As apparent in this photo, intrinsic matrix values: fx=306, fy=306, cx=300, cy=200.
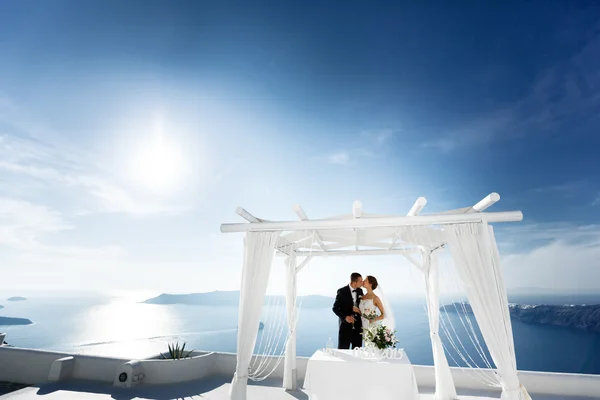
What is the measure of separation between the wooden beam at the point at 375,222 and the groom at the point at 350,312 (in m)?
1.37

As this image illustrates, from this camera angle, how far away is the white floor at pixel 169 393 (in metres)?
4.92

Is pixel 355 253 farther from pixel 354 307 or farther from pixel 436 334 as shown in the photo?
pixel 436 334

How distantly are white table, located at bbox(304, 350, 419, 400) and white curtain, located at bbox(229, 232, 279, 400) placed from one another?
2.77 feet

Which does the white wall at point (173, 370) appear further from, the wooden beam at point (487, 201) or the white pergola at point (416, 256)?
the wooden beam at point (487, 201)

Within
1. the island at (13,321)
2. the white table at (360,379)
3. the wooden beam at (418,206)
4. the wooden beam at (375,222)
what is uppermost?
the wooden beam at (418,206)

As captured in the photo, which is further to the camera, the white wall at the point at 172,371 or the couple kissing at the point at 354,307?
the white wall at the point at 172,371

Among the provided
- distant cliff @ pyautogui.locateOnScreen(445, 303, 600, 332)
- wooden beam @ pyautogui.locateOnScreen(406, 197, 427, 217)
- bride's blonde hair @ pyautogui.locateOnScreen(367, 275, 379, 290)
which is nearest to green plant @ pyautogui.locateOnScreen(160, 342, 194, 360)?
bride's blonde hair @ pyautogui.locateOnScreen(367, 275, 379, 290)

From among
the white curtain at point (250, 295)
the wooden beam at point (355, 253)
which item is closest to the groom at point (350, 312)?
the wooden beam at point (355, 253)

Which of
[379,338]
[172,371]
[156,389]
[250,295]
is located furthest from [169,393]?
[379,338]

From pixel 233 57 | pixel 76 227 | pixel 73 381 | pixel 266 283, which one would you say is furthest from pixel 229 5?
pixel 76 227

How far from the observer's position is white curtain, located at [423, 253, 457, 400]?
4684mm

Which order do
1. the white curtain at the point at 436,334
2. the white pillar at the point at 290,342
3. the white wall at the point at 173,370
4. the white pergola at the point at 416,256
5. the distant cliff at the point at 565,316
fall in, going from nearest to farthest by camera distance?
the white pergola at the point at 416,256 < the white curtain at the point at 436,334 < the white pillar at the point at 290,342 < the white wall at the point at 173,370 < the distant cliff at the point at 565,316

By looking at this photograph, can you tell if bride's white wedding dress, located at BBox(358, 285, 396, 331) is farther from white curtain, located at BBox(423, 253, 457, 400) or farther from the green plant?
the green plant

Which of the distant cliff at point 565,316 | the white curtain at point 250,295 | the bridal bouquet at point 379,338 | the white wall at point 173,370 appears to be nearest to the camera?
the bridal bouquet at point 379,338
